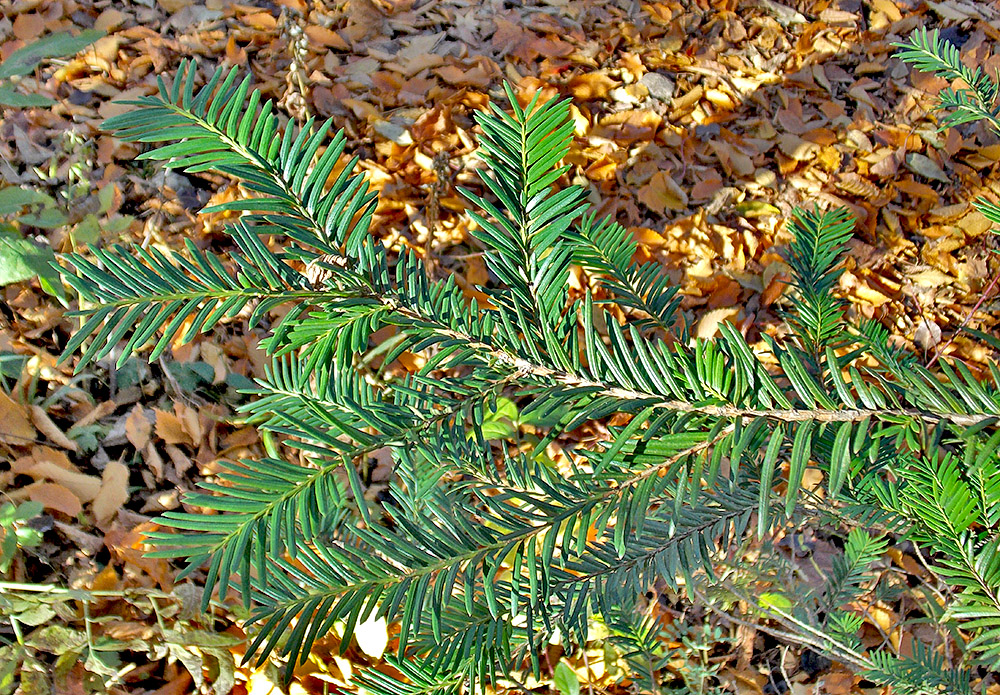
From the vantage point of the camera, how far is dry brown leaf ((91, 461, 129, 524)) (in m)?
1.37

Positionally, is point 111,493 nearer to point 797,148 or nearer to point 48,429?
point 48,429

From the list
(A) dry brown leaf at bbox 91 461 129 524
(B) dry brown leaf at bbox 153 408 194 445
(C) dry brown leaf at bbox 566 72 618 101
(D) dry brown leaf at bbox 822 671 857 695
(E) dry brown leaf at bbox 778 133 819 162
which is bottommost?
(D) dry brown leaf at bbox 822 671 857 695

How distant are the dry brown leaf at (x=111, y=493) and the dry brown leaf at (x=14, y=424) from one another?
6.4 inches

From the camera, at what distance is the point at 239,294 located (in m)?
0.49

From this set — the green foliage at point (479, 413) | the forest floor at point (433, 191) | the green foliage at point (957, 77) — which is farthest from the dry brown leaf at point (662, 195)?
the green foliage at point (479, 413)

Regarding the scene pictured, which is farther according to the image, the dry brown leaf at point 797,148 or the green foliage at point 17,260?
the dry brown leaf at point 797,148

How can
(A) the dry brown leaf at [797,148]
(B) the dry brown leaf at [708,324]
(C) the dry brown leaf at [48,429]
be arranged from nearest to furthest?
(C) the dry brown leaf at [48,429]
(B) the dry brown leaf at [708,324]
(A) the dry brown leaf at [797,148]

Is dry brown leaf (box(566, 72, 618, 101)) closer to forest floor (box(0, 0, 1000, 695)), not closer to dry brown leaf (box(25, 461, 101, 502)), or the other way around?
forest floor (box(0, 0, 1000, 695))

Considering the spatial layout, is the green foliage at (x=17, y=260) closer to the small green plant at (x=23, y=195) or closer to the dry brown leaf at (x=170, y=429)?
the small green plant at (x=23, y=195)

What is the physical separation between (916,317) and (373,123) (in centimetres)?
149

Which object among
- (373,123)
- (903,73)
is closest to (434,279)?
(373,123)

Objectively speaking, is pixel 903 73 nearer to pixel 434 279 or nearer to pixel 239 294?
pixel 434 279

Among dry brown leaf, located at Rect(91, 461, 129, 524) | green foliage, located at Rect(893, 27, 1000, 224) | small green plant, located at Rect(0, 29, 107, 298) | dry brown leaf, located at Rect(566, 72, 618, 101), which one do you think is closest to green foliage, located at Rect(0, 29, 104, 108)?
small green plant, located at Rect(0, 29, 107, 298)

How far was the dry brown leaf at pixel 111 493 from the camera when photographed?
137 centimetres
